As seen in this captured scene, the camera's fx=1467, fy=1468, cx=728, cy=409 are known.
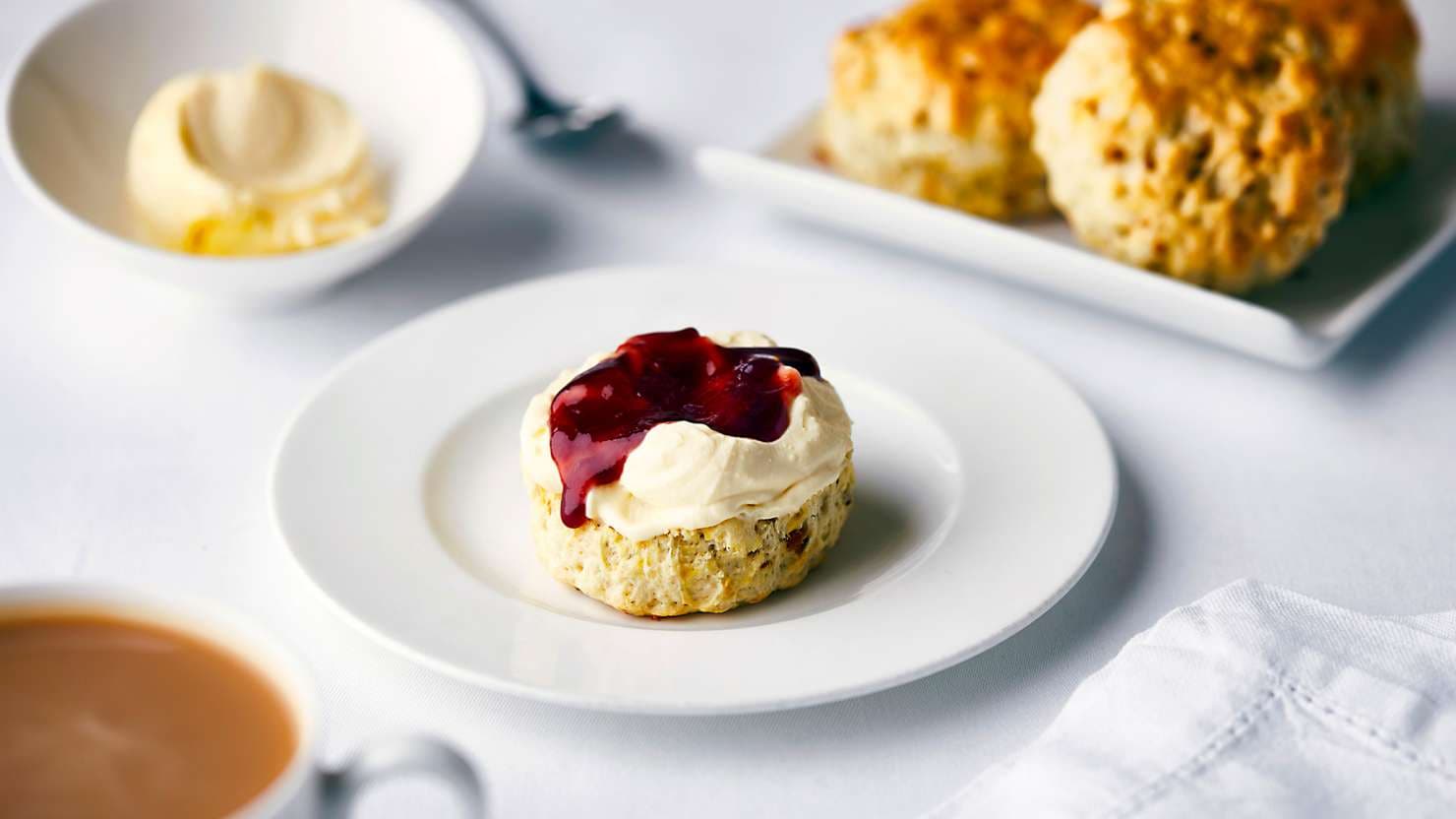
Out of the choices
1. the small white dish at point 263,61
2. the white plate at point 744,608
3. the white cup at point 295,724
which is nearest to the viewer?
the white cup at point 295,724

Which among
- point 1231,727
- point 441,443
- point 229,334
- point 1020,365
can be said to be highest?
point 1231,727

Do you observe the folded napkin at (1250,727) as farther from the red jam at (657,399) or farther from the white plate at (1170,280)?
the white plate at (1170,280)

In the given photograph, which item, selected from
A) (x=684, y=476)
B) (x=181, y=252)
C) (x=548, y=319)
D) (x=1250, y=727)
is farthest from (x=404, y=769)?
(x=181, y=252)

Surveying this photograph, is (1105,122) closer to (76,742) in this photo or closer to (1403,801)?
(1403,801)

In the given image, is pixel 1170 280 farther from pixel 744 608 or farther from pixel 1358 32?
pixel 744 608

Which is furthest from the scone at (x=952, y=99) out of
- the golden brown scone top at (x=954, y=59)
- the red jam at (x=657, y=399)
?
the red jam at (x=657, y=399)

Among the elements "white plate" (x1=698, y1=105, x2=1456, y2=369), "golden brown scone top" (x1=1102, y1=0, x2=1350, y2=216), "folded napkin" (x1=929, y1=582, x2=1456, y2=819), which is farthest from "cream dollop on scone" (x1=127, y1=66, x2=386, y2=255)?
"folded napkin" (x1=929, y1=582, x2=1456, y2=819)

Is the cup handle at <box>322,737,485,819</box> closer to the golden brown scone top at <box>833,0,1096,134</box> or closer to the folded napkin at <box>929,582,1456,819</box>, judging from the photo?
the folded napkin at <box>929,582,1456,819</box>

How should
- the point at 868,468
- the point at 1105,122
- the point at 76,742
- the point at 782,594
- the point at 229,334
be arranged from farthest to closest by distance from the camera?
the point at 229,334 → the point at 1105,122 → the point at 868,468 → the point at 782,594 → the point at 76,742

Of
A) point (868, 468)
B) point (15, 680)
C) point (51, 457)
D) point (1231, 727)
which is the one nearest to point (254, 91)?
point (51, 457)
